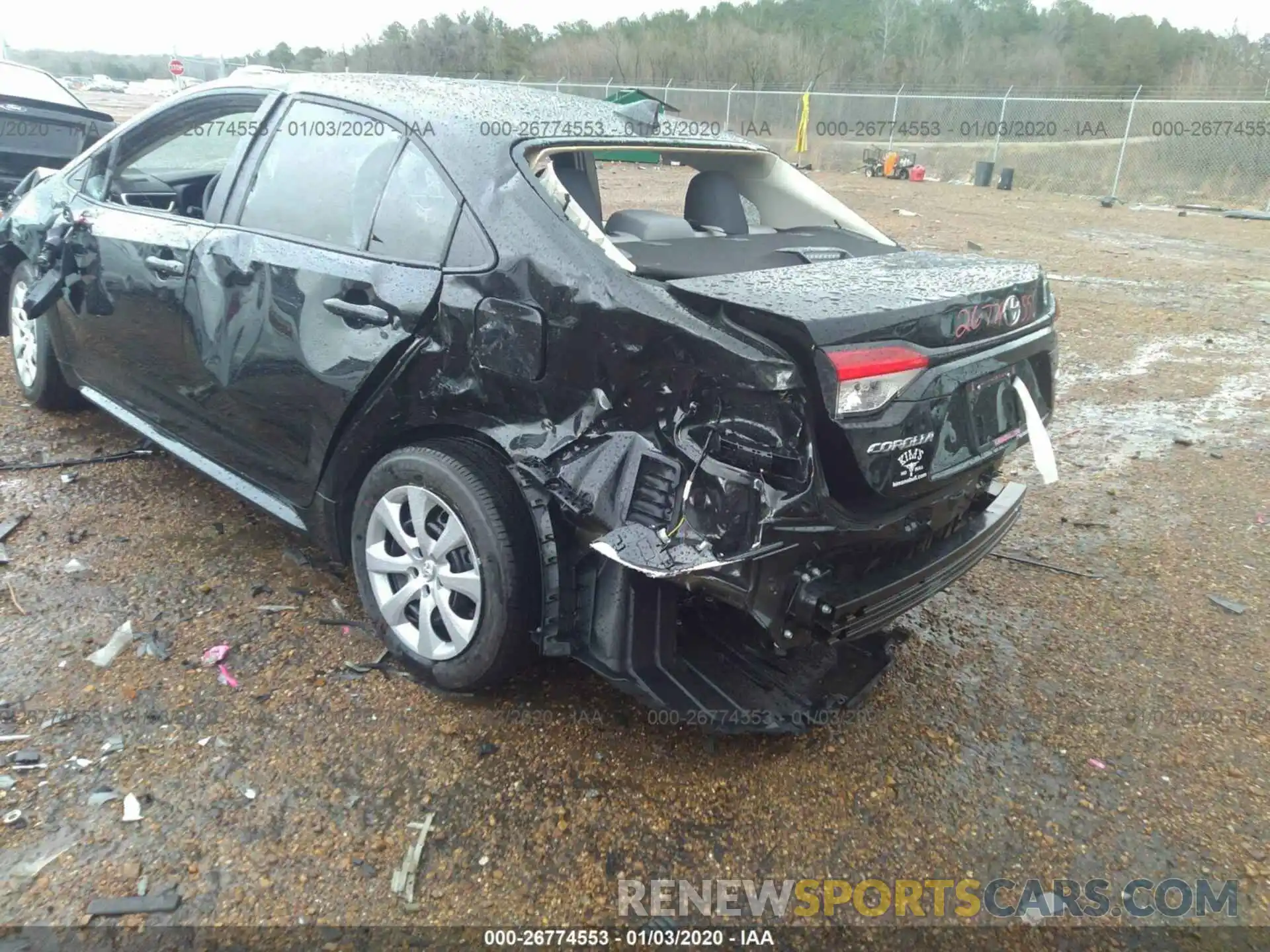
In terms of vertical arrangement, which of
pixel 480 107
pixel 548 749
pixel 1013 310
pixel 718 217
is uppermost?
pixel 480 107

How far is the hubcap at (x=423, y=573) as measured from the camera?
2.52 m

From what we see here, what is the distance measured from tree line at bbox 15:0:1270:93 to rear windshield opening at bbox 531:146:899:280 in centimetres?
2944

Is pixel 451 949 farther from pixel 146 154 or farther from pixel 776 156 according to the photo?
pixel 146 154

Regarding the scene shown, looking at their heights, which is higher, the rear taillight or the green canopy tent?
the green canopy tent

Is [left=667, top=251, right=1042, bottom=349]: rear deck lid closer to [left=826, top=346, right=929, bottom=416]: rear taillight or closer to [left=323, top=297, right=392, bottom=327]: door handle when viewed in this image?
[left=826, top=346, right=929, bottom=416]: rear taillight

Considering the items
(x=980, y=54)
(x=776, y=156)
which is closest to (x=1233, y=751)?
(x=776, y=156)

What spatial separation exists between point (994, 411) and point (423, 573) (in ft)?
5.64

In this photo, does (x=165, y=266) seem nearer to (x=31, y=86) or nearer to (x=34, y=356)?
(x=34, y=356)

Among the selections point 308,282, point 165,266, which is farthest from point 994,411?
point 165,266

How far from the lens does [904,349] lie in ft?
6.88

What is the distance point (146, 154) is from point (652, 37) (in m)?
50.1

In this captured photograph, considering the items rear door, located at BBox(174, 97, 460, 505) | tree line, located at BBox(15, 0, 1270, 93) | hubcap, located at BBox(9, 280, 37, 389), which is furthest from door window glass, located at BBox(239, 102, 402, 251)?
tree line, located at BBox(15, 0, 1270, 93)

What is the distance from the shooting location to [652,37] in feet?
158

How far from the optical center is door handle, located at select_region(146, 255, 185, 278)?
323 centimetres
